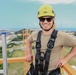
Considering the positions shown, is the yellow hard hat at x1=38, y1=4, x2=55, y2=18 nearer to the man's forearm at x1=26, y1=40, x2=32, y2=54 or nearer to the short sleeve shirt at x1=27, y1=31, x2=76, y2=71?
the short sleeve shirt at x1=27, y1=31, x2=76, y2=71

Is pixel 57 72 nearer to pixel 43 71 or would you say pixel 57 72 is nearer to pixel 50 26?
pixel 43 71

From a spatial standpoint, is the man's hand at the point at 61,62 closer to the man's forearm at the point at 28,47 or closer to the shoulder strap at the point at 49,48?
the shoulder strap at the point at 49,48

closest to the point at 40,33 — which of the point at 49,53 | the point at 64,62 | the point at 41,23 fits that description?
the point at 41,23

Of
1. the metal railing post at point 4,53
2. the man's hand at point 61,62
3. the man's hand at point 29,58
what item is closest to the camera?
the metal railing post at point 4,53

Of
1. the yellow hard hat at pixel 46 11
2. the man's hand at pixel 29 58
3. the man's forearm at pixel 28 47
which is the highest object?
the yellow hard hat at pixel 46 11

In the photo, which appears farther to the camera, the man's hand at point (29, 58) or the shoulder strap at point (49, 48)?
the man's hand at point (29, 58)

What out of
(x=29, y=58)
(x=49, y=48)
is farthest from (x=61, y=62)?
(x=29, y=58)

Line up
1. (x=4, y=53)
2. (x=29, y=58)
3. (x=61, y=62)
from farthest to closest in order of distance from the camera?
(x=29, y=58) → (x=61, y=62) → (x=4, y=53)

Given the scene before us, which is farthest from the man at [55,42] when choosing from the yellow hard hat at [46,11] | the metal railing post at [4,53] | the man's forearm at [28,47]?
the metal railing post at [4,53]

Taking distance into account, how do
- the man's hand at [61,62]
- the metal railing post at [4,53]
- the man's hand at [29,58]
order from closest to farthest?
the metal railing post at [4,53] < the man's hand at [61,62] < the man's hand at [29,58]

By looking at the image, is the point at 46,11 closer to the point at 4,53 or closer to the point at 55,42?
the point at 55,42

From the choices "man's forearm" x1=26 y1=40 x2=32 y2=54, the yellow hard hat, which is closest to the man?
the yellow hard hat

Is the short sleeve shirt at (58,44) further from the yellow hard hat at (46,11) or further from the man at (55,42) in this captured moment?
the yellow hard hat at (46,11)

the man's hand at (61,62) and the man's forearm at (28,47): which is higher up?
the man's forearm at (28,47)
